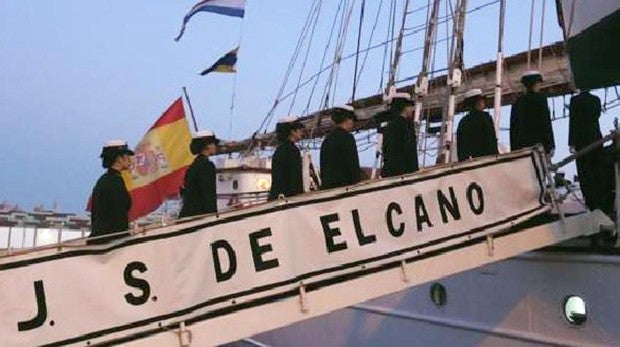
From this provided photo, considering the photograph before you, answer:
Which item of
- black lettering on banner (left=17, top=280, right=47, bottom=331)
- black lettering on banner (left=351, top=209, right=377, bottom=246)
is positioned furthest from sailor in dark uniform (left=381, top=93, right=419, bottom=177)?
black lettering on banner (left=17, top=280, right=47, bottom=331)

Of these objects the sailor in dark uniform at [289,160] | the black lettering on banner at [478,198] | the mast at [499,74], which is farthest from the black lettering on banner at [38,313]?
the mast at [499,74]

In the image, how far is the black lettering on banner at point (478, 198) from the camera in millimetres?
5453

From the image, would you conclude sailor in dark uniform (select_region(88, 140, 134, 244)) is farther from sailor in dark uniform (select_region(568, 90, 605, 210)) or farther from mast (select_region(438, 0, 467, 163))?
mast (select_region(438, 0, 467, 163))


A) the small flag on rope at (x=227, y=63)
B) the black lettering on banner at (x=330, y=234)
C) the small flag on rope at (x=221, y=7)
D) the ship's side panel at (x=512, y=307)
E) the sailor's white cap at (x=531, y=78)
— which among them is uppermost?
the small flag on rope at (x=221, y=7)

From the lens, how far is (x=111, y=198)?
16.7ft

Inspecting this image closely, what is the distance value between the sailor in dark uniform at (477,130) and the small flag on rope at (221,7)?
8965 millimetres

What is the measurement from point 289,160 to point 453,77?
10.7 feet

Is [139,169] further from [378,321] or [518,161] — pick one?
[518,161]

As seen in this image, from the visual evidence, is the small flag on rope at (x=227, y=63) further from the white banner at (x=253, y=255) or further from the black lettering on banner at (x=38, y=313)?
the black lettering on banner at (x=38, y=313)

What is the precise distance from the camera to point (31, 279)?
3.91 meters

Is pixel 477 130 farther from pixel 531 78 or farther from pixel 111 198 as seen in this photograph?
pixel 111 198

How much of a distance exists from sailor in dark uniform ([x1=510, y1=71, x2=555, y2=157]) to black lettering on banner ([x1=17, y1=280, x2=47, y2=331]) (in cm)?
415

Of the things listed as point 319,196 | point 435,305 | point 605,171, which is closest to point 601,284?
point 605,171

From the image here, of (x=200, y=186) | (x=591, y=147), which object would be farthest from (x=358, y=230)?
(x=591, y=147)
